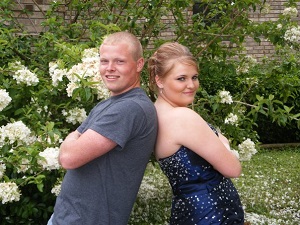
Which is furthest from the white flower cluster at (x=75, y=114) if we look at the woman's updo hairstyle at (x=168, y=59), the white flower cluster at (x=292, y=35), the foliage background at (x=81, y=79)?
the white flower cluster at (x=292, y=35)

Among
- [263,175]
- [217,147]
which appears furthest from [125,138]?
[263,175]

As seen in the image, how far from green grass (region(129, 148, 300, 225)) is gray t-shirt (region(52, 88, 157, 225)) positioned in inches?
107

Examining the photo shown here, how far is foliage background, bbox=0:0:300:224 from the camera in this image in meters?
3.53

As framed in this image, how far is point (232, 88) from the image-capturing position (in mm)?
10680

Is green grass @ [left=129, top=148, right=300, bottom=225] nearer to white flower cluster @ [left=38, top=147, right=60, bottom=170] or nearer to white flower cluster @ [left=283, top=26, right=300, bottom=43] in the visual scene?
white flower cluster @ [left=283, top=26, right=300, bottom=43]

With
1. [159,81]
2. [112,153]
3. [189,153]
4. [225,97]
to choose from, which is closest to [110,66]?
[159,81]

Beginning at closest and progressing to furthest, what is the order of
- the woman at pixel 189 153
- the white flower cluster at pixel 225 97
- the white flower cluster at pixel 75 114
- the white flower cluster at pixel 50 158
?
the woman at pixel 189 153, the white flower cluster at pixel 50 158, the white flower cluster at pixel 75 114, the white flower cluster at pixel 225 97

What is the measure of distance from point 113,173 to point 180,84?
1.58ft

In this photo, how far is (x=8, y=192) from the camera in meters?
3.24

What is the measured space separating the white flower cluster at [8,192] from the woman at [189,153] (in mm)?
1142

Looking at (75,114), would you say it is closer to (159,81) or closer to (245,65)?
(159,81)

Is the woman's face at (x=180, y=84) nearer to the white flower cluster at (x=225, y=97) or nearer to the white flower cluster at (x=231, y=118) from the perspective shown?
the white flower cluster at (x=225, y=97)

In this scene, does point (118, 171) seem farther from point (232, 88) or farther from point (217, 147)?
point (232, 88)

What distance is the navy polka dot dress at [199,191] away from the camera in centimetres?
240
